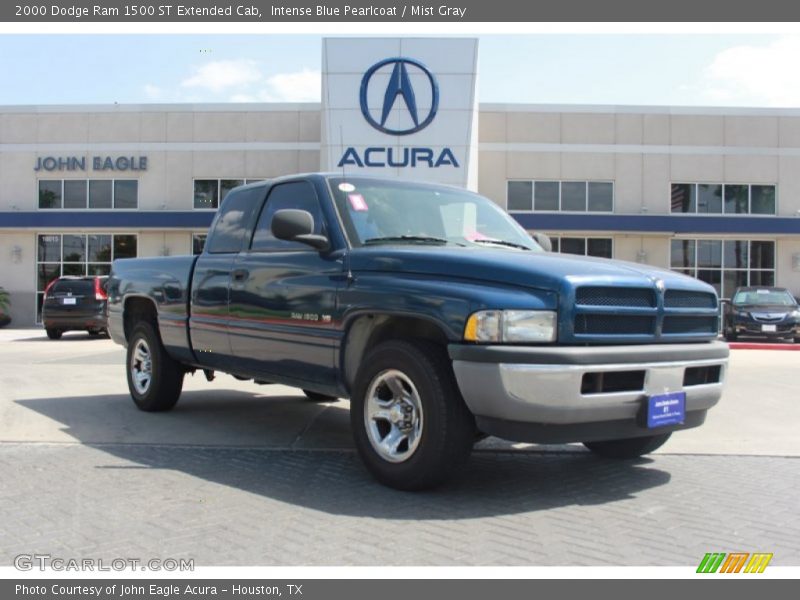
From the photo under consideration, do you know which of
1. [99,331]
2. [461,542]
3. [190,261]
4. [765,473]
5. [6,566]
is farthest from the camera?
[99,331]

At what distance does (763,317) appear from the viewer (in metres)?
18.8

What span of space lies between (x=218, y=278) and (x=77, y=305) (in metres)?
13.7

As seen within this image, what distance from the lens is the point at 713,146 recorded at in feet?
85.0

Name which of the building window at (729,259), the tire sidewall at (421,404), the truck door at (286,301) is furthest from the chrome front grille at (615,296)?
the building window at (729,259)

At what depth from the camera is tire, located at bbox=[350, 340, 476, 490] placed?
163 inches

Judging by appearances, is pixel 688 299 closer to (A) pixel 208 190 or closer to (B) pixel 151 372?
(B) pixel 151 372

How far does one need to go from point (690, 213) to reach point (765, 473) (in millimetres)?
22249

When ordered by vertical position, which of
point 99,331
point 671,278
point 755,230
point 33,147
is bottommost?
point 99,331

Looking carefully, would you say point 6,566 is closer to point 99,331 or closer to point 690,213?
point 99,331

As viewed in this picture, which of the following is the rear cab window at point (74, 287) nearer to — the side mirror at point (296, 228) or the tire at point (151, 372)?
the tire at point (151, 372)

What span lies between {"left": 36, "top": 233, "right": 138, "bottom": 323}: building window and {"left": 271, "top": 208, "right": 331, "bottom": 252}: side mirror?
2350 cm

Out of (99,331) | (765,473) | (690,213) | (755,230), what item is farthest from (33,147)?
(765,473)

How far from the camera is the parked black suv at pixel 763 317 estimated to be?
18.7 metres

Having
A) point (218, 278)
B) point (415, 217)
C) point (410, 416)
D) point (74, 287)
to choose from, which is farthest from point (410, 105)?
point (410, 416)
